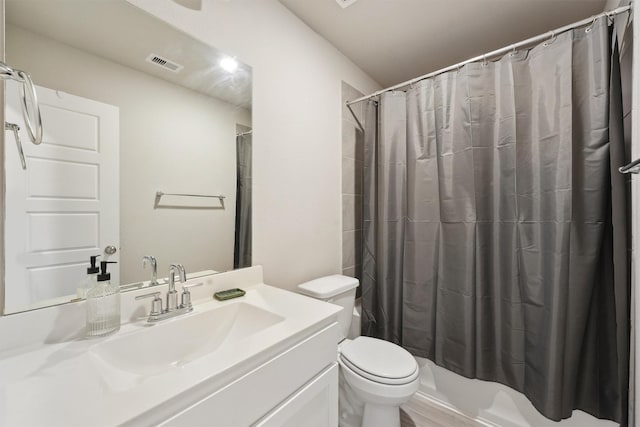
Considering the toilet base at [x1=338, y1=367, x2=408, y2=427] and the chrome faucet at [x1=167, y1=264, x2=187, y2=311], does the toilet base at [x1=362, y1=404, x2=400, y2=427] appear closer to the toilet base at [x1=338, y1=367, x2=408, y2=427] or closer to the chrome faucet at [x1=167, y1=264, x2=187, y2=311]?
the toilet base at [x1=338, y1=367, x2=408, y2=427]

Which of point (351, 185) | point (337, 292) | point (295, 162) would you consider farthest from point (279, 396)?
point (351, 185)

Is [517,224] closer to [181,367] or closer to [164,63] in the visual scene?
[181,367]

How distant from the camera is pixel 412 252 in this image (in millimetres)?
1640

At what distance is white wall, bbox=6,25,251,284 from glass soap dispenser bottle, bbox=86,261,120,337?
14 centimetres

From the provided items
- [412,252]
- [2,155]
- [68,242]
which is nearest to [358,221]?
[412,252]

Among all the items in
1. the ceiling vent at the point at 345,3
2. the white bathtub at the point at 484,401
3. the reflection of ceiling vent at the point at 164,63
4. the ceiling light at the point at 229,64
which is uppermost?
the ceiling vent at the point at 345,3

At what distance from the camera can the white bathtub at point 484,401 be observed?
1.27 meters

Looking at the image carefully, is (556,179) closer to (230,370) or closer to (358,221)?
(358,221)

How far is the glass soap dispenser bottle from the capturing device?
0.77 m

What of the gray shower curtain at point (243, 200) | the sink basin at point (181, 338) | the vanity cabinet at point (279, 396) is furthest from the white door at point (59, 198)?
the vanity cabinet at point (279, 396)

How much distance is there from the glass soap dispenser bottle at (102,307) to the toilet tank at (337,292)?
844mm

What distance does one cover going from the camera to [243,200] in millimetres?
1285

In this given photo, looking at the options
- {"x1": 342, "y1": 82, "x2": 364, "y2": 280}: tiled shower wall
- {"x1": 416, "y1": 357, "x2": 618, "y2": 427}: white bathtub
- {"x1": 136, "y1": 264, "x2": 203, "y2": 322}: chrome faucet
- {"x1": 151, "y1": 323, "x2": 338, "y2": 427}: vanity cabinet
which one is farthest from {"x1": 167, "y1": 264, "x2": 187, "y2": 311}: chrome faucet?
{"x1": 416, "y1": 357, "x2": 618, "y2": 427}: white bathtub

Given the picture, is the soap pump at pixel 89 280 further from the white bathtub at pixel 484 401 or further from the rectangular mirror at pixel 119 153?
the white bathtub at pixel 484 401
